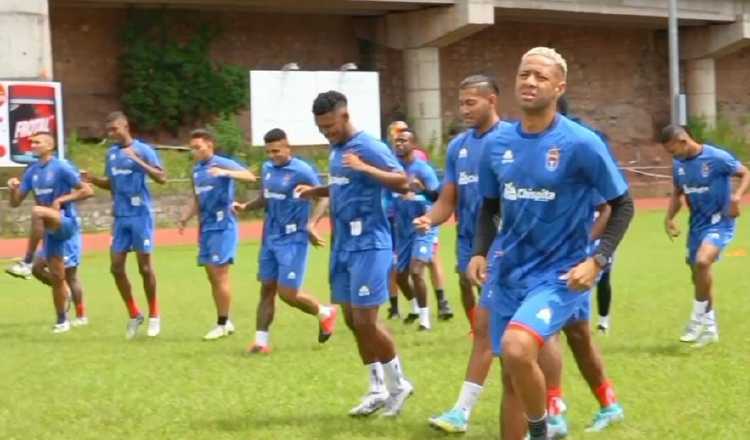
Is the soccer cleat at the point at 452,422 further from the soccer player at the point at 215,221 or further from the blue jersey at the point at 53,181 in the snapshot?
the blue jersey at the point at 53,181

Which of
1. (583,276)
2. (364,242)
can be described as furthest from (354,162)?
(583,276)

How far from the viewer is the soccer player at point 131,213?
567 inches

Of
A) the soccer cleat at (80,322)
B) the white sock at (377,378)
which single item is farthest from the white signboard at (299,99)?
the white sock at (377,378)

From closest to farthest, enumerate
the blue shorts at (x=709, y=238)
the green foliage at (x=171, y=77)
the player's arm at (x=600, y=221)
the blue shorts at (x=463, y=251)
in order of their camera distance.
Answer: the player's arm at (x=600, y=221) → the blue shorts at (x=463, y=251) → the blue shorts at (x=709, y=238) → the green foliage at (x=171, y=77)

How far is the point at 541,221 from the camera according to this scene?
6852 mm

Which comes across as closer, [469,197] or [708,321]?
[469,197]

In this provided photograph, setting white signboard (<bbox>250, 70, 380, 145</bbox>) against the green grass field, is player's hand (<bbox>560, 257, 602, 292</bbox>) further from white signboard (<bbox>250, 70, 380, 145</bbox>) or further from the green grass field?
white signboard (<bbox>250, 70, 380, 145</bbox>)

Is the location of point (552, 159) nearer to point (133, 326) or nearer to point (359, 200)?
point (359, 200)

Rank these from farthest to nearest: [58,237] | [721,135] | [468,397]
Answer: [721,135] → [58,237] → [468,397]

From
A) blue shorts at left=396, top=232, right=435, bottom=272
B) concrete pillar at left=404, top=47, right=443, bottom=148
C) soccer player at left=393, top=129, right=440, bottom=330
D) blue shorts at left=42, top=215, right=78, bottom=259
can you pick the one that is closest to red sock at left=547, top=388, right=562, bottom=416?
soccer player at left=393, top=129, right=440, bottom=330

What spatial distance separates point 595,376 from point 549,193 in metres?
2.11

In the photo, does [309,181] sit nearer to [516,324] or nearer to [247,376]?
[247,376]

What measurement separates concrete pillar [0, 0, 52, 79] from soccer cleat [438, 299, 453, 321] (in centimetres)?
2072

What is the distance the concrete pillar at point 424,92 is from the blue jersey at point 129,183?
27443 mm
